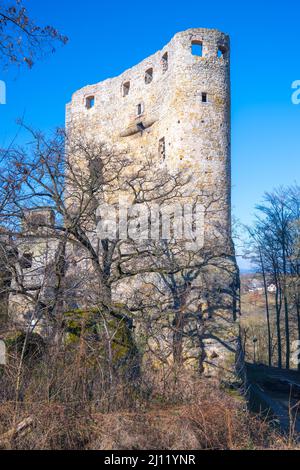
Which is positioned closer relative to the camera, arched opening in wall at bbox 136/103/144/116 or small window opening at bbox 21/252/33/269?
small window opening at bbox 21/252/33/269

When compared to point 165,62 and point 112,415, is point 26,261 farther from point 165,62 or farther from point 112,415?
point 165,62

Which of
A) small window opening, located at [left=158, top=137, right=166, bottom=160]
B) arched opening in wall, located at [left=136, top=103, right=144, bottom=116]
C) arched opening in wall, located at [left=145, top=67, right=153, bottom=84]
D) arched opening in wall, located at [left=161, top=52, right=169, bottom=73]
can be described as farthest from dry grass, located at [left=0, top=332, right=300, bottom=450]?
arched opening in wall, located at [left=145, top=67, right=153, bottom=84]

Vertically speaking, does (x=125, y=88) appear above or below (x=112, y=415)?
above

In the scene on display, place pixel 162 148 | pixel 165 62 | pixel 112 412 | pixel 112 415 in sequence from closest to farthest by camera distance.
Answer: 1. pixel 112 415
2. pixel 112 412
3. pixel 162 148
4. pixel 165 62

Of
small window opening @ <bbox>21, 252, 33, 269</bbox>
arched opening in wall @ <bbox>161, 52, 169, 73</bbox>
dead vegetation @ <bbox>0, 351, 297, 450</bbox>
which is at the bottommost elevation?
dead vegetation @ <bbox>0, 351, 297, 450</bbox>

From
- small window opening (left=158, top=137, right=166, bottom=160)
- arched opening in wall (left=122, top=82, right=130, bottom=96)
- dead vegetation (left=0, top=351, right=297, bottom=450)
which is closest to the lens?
dead vegetation (left=0, top=351, right=297, bottom=450)

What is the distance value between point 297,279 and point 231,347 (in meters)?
9.39

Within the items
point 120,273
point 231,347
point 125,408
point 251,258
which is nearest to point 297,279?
point 251,258

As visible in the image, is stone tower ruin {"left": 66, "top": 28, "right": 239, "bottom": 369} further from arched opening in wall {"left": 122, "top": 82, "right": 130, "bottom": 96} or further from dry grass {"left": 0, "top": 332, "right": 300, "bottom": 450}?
dry grass {"left": 0, "top": 332, "right": 300, "bottom": 450}

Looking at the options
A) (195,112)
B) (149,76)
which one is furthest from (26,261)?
(149,76)

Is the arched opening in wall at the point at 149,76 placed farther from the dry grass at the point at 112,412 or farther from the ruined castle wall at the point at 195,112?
the dry grass at the point at 112,412

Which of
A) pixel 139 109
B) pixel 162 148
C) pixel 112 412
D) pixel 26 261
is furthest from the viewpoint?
pixel 139 109

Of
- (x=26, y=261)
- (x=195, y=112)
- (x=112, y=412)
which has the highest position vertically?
(x=195, y=112)

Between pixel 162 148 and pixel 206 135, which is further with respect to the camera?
pixel 162 148
